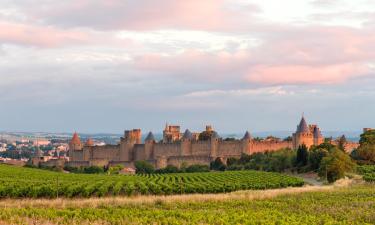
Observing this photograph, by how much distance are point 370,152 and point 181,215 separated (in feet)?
145

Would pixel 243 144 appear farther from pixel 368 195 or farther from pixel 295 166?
pixel 368 195

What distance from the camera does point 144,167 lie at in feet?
254

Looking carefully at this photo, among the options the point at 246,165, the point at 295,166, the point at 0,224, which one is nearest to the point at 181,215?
the point at 0,224

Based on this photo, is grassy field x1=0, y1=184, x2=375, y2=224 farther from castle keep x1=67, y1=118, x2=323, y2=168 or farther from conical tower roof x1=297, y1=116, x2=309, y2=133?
castle keep x1=67, y1=118, x2=323, y2=168

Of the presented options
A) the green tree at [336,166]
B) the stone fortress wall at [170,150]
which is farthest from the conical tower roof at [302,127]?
the green tree at [336,166]

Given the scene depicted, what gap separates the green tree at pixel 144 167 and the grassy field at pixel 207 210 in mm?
50045

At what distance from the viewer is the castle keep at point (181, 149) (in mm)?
78812

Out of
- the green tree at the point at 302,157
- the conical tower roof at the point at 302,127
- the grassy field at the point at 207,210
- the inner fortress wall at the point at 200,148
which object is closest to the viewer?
the grassy field at the point at 207,210

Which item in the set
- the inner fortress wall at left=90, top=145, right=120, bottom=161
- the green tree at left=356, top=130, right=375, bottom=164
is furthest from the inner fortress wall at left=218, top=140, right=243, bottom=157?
the green tree at left=356, top=130, right=375, bottom=164

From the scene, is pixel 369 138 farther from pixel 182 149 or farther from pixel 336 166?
pixel 182 149

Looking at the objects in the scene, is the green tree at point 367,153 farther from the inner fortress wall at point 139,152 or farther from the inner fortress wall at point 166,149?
the inner fortress wall at point 139,152

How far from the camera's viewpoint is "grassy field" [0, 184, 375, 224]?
54.1 ft

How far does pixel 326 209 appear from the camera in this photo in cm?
2073

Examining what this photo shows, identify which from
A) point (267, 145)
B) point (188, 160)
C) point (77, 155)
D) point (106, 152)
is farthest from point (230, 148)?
point (77, 155)
